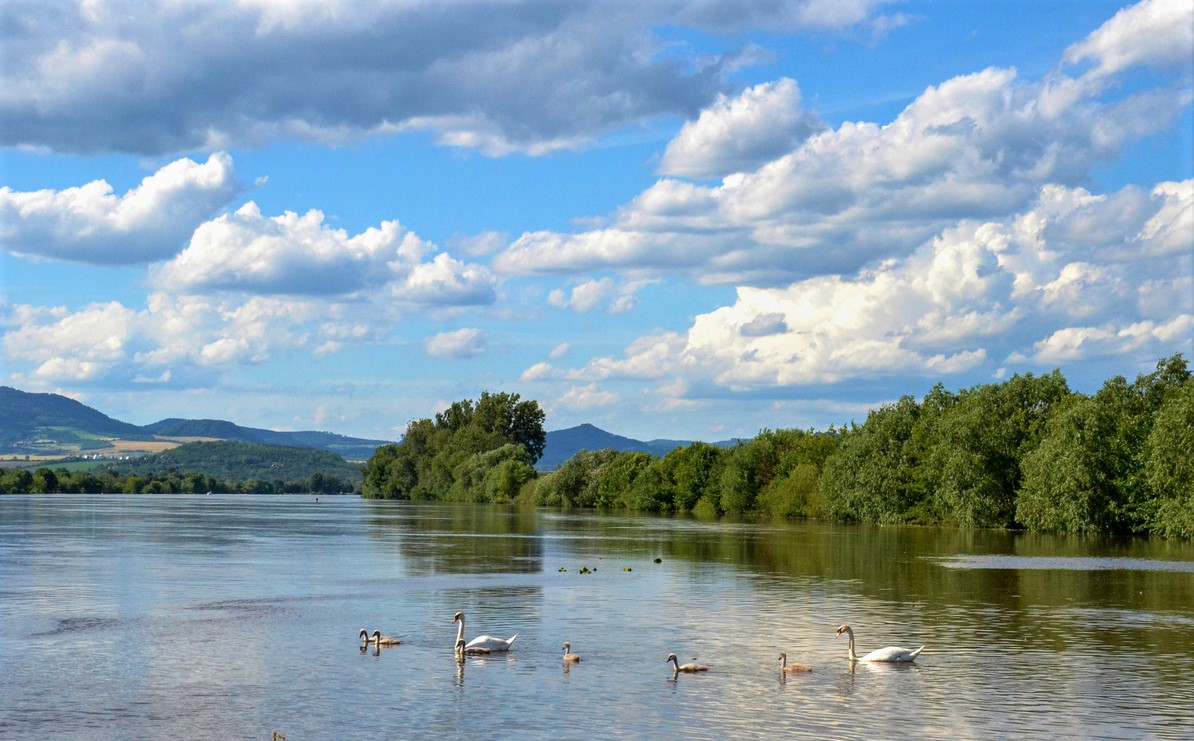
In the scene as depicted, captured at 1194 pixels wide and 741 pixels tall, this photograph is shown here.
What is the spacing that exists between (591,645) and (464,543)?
53.7 metres

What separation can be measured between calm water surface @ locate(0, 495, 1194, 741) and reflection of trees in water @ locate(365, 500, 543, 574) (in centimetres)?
92

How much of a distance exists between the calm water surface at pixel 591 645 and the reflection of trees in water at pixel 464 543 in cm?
92

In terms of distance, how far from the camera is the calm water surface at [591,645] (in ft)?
85.4

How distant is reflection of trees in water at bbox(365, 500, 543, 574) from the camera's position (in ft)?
219

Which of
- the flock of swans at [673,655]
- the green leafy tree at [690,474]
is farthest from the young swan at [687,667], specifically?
the green leafy tree at [690,474]

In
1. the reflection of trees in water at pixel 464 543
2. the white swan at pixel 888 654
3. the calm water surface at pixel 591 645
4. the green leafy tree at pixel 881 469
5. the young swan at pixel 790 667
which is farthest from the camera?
the green leafy tree at pixel 881 469

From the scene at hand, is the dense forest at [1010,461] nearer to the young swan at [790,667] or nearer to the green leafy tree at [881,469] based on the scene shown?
the green leafy tree at [881,469]

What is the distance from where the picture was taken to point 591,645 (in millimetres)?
36531

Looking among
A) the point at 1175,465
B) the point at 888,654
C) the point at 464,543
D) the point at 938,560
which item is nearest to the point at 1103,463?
the point at 1175,465

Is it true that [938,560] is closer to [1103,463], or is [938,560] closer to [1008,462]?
[1103,463]

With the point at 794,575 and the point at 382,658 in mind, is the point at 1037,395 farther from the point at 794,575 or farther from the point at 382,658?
the point at 382,658

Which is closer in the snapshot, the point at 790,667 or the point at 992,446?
the point at 790,667

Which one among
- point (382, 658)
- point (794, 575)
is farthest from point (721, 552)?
point (382, 658)

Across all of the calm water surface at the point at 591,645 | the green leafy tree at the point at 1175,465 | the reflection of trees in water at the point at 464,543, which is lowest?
the calm water surface at the point at 591,645
